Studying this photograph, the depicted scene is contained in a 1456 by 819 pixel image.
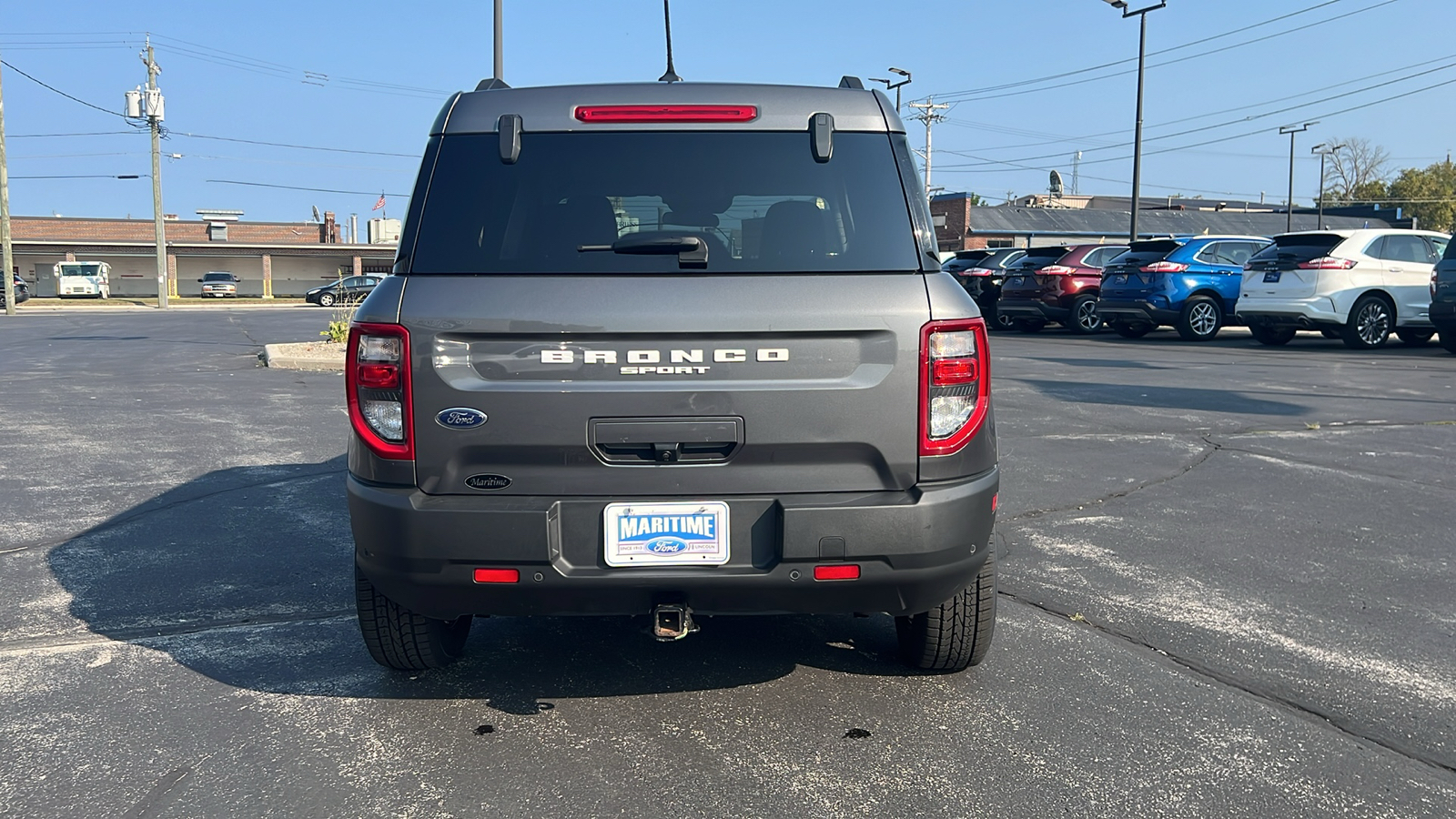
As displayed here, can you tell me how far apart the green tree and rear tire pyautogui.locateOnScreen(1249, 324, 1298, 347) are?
6973 cm

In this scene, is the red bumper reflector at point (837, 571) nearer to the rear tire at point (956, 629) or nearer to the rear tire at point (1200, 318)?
the rear tire at point (956, 629)

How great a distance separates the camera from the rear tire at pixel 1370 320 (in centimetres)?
1675

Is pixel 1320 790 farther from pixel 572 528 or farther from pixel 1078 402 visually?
pixel 1078 402

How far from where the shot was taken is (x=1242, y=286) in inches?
695

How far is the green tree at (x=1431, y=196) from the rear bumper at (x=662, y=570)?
87.5m

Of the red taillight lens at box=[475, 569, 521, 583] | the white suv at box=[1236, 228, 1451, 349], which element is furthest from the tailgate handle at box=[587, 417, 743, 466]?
the white suv at box=[1236, 228, 1451, 349]

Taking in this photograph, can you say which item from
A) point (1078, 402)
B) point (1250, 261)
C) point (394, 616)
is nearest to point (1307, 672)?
point (394, 616)

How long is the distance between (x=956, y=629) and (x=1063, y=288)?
63.4 feet

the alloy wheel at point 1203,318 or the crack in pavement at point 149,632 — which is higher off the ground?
the alloy wheel at point 1203,318

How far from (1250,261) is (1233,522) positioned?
42.3 ft

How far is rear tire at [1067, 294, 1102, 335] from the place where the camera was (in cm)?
2203

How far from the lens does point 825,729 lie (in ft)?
11.4

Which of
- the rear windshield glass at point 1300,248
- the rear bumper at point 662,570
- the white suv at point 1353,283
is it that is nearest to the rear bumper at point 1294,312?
the white suv at point 1353,283

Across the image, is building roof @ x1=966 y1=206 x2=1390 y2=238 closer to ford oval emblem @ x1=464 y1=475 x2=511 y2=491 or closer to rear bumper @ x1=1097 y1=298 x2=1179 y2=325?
rear bumper @ x1=1097 y1=298 x2=1179 y2=325
